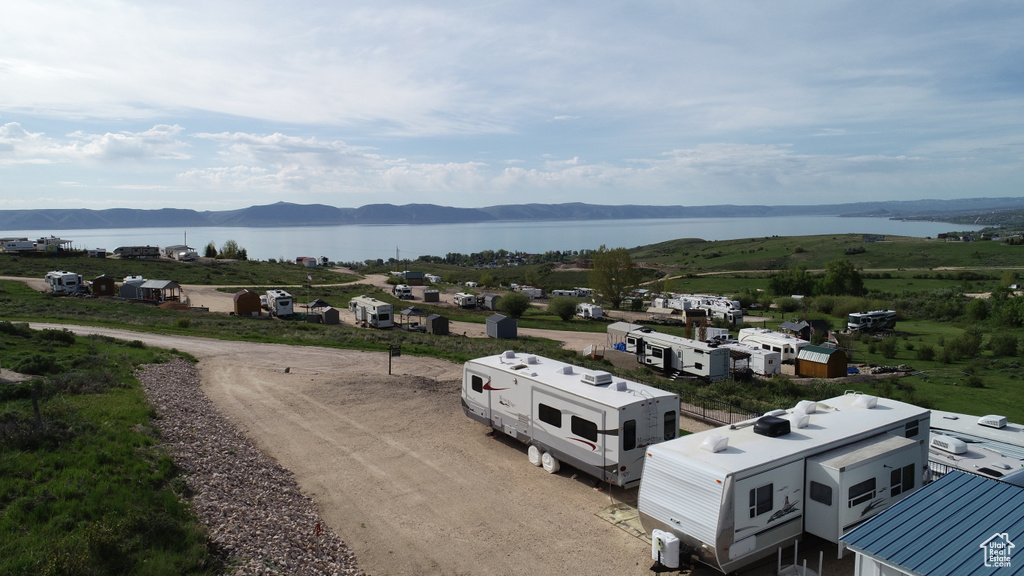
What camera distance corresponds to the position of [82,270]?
62469 mm

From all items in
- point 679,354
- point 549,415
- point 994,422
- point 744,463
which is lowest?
point 679,354

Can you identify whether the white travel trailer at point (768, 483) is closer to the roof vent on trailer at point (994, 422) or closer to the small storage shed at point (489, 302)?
the roof vent on trailer at point (994, 422)

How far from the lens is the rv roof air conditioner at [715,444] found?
862 cm

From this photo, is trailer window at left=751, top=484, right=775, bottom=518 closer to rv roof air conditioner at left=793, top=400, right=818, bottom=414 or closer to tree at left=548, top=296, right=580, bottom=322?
rv roof air conditioner at left=793, top=400, right=818, bottom=414

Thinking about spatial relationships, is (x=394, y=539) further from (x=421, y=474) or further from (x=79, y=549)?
(x=79, y=549)

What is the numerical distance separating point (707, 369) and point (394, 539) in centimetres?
1657

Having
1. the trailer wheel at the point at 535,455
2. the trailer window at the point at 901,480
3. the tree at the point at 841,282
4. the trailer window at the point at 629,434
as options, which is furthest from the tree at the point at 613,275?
the trailer window at the point at 901,480

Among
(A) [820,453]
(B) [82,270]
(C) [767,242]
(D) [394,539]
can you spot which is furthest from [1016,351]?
(C) [767,242]

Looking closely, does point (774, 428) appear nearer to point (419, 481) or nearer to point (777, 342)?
point (419, 481)

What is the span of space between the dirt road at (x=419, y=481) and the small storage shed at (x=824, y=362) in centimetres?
1697

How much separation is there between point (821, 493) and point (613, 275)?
51058mm

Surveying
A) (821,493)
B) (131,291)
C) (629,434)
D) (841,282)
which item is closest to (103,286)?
(131,291)

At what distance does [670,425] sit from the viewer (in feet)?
37.3

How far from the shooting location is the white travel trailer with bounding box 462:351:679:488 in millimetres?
10805
